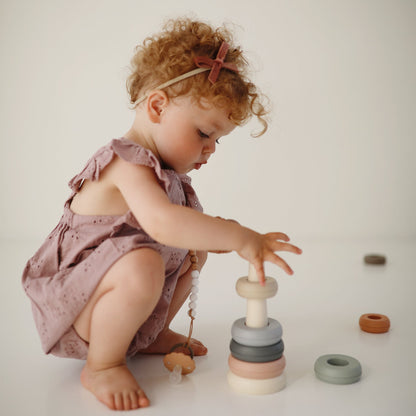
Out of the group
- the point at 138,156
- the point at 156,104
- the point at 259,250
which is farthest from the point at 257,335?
the point at 156,104

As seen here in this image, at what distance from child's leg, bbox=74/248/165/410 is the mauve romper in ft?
0.07

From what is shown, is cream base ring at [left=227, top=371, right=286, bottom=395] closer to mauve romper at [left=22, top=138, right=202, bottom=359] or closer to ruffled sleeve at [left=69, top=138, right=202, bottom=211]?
mauve romper at [left=22, top=138, right=202, bottom=359]

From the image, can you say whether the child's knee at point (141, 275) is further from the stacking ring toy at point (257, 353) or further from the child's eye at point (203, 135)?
the child's eye at point (203, 135)

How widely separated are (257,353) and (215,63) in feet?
1.91

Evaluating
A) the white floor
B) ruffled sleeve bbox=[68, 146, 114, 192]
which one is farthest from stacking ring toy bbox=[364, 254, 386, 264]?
ruffled sleeve bbox=[68, 146, 114, 192]

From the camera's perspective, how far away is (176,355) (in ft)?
3.54

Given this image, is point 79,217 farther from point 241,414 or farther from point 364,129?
point 364,129

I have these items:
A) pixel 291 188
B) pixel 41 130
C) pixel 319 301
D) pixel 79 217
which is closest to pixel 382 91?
pixel 291 188

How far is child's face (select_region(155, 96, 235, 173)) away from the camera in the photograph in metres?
1.13

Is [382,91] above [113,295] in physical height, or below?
above

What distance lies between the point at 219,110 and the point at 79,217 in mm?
350

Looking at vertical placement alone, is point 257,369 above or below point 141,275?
below

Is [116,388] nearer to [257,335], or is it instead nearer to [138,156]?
[257,335]

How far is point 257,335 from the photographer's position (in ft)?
3.22
